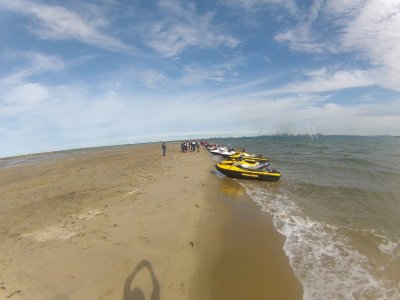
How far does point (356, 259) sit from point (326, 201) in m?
6.91

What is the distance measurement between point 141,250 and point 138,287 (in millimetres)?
1669

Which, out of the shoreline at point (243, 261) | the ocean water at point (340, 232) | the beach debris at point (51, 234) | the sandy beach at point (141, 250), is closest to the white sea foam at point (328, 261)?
the ocean water at point (340, 232)

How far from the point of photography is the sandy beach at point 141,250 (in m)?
5.68

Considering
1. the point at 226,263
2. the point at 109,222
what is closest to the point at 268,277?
the point at 226,263

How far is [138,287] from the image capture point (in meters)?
5.55

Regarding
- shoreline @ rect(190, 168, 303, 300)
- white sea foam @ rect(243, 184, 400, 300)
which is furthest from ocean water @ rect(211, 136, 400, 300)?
shoreline @ rect(190, 168, 303, 300)

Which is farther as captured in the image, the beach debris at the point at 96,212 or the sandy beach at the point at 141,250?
the beach debris at the point at 96,212

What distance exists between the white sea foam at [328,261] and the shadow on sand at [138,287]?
135 inches

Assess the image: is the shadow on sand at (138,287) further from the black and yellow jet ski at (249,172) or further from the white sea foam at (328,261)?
the black and yellow jet ski at (249,172)

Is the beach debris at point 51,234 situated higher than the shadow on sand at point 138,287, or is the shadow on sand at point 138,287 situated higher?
the beach debris at point 51,234

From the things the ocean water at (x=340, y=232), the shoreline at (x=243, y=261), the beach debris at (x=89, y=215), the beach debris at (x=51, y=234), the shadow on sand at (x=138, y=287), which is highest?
the beach debris at (x=89, y=215)

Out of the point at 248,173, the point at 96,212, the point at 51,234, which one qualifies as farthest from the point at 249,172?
the point at 51,234

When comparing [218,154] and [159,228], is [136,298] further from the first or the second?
[218,154]

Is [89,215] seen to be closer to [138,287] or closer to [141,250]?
[141,250]
